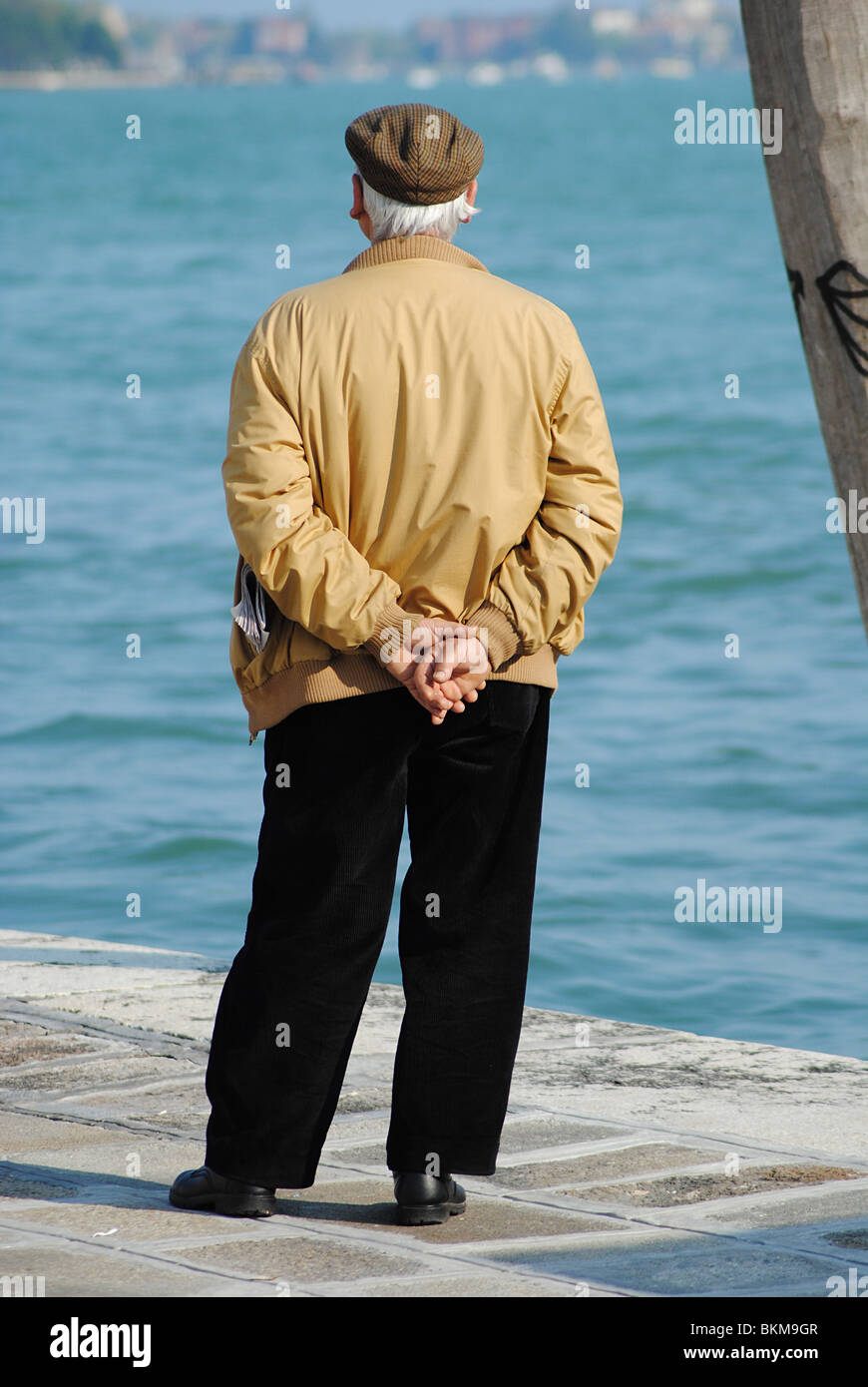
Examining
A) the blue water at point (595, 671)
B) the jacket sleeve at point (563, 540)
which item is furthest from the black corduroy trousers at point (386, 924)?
the blue water at point (595, 671)

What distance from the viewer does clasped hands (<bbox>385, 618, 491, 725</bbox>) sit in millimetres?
3439

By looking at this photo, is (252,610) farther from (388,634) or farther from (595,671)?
(595,671)

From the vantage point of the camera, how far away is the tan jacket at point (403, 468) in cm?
345

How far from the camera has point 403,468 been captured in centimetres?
349

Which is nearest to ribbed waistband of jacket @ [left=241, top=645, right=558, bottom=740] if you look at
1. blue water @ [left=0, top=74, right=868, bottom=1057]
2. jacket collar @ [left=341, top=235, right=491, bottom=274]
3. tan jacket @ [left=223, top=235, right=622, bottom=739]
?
tan jacket @ [left=223, top=235, right=622, bottom=739]

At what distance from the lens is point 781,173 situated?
2.80 m

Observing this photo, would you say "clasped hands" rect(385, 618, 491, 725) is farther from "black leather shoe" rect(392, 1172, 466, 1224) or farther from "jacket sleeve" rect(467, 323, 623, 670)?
"black leather shoe" rect(392, 1172, 466, 1224)

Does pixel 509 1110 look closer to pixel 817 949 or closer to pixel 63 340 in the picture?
pixel 817 949

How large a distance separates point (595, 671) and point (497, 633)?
428 inches

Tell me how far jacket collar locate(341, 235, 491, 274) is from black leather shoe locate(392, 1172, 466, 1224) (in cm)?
160

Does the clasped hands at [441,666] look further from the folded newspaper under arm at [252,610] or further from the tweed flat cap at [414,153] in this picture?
the tweed flat cap at [414,153]

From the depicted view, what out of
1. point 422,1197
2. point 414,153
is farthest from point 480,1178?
point 414,153
